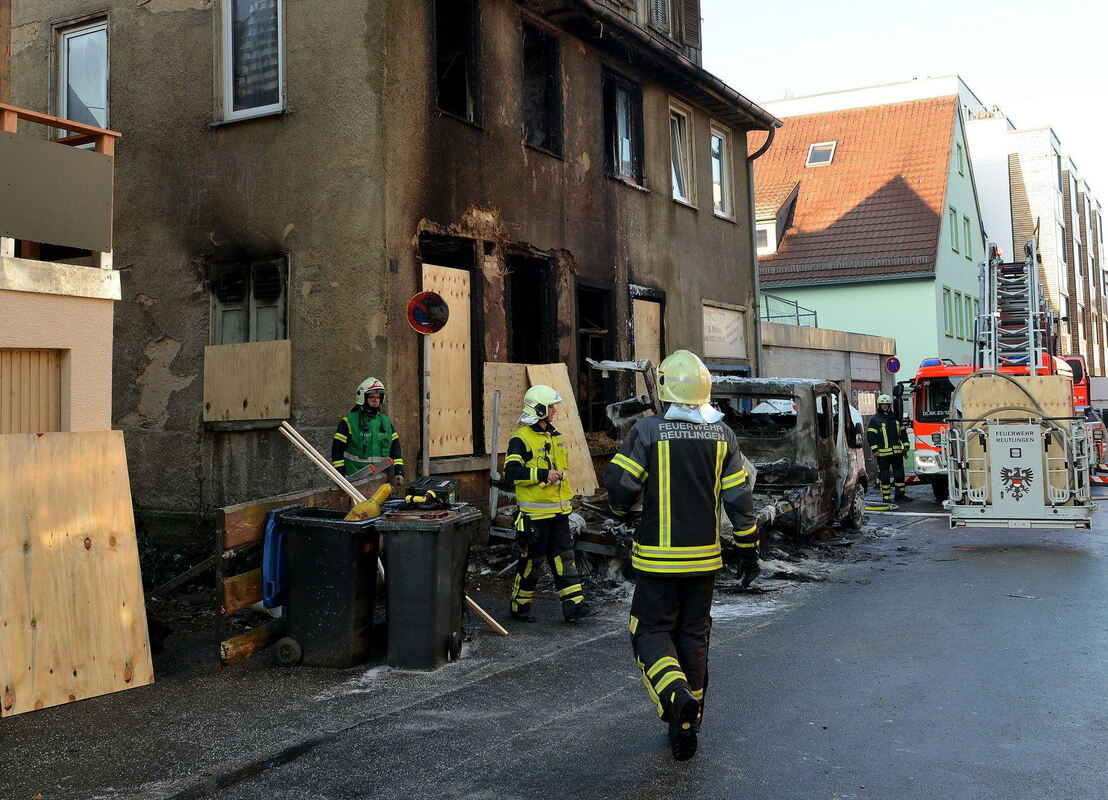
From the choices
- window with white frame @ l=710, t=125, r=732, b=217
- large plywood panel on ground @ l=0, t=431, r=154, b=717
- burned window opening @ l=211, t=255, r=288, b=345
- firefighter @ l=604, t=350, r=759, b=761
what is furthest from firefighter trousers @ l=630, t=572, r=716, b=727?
window with white frame @ l=710, t=125, r=732, b=217

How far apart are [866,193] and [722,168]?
1637 cm

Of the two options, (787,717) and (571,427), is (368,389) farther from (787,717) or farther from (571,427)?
(787,717)

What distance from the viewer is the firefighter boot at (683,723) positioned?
473cm

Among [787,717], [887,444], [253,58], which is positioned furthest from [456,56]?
[887,444]

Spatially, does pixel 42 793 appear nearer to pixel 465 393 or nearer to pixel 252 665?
pixel 252 665

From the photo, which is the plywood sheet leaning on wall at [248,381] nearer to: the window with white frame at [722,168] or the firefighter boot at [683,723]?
the firefighter boot at [683,723]

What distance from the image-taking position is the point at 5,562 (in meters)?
5.83

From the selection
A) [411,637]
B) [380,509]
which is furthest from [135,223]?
[411,637]

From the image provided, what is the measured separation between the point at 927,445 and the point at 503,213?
10.5 metres

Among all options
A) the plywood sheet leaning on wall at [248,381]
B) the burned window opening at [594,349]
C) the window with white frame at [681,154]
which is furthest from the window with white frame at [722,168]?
the plywood sheet leaning on wall at [248,381]

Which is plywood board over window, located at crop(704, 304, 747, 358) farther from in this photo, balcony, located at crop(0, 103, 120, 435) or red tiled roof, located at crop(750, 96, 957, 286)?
red tiled roof, located at crop(750, 96, 957, 286)

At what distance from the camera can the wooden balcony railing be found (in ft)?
23.0

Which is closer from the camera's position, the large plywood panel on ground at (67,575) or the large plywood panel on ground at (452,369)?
the large plywood panel on ground at (67,575)

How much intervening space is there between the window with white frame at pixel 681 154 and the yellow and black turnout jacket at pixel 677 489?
12.2 metres
